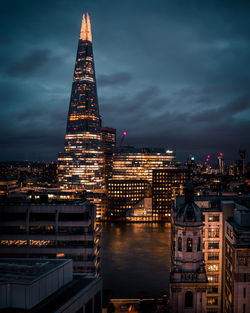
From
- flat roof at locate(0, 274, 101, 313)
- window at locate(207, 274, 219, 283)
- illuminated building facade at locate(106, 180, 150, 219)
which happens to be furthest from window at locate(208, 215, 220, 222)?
illuminated building facade at locate(106, 180, 150, 219)

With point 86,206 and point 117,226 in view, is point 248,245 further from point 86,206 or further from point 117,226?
point 117,226

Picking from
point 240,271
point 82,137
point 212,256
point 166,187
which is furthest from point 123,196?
point 240,271

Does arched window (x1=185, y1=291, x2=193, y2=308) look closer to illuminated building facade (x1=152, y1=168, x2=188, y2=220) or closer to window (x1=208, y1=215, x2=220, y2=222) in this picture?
window (x1=208, y1=215, x2=220, y2=222)

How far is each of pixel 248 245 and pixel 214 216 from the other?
494 inches

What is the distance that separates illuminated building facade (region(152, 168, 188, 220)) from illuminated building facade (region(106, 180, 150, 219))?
9742 mm

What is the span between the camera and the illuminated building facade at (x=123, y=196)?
156250 millimetres

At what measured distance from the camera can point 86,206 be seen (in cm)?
5388

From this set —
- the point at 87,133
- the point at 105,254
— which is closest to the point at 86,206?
the point at 105,254

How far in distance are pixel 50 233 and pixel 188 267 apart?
24246 millimetres

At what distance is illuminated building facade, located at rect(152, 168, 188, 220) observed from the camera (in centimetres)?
15540

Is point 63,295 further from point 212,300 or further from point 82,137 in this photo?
point 82,137

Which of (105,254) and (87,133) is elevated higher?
(87,133)

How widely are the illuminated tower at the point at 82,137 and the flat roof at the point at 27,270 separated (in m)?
135

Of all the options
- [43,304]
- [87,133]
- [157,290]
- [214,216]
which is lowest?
[157,290]
